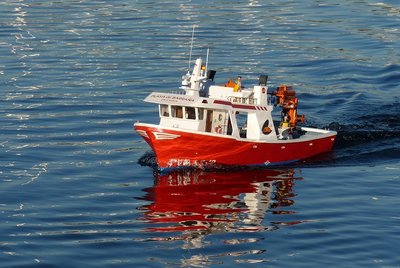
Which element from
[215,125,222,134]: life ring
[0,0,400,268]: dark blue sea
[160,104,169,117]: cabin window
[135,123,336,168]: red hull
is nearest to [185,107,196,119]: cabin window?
[160,104,169,117]: cabin window

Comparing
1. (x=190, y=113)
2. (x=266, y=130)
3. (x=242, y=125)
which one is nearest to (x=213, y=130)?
(x=190, y=113)

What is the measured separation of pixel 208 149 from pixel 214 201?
16.8ft

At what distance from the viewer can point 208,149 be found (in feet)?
183

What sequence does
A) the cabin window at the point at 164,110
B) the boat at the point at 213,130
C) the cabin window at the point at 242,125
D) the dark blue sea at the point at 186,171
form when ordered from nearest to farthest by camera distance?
the dark blue sea at the point at 186,171 < the boat at the point at 213,130 < the cabin window at the point at 164,110 < the cabin window at the point at 242,125

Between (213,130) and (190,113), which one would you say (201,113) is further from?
(213,130)

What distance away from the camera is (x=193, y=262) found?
138ft

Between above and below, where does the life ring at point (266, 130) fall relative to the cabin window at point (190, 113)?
below

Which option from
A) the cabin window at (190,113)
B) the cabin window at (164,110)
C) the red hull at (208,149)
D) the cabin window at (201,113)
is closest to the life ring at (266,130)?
the red hull at (208,149)

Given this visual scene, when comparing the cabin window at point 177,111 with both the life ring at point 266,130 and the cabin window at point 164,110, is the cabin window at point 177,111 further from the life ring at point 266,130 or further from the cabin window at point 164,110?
the life ring at point 266,130

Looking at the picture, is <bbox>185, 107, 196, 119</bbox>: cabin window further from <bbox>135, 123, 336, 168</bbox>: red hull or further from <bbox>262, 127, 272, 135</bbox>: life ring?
<bbox>262, 127, 272, 135</bbox>: life ring

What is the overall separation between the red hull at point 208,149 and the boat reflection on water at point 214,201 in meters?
0.61

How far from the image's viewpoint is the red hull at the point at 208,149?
55.0 m

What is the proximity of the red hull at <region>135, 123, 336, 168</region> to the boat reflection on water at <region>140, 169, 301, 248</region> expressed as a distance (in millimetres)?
614

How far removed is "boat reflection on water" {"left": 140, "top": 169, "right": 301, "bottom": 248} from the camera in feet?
154
